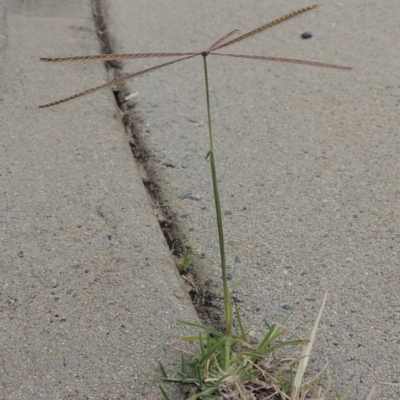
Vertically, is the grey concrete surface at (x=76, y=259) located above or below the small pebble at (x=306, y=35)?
below

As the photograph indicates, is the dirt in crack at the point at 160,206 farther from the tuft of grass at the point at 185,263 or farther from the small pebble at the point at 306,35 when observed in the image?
the small pebble at the point at 306,35

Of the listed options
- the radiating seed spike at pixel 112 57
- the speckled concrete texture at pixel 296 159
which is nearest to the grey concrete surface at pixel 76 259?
the speckled concrete texture at pixel 296 159

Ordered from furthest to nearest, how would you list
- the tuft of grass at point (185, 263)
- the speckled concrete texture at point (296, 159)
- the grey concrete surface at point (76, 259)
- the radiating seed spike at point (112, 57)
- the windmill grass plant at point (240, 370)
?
1. the tuft of grass at point (185, 263)
2. the speckled concrete texture at point (296, 159)
3. the grey concrete surface at point (76, 259)
4. the windmill grass plant at point (240, 370)
5. the radiating seed spike at point (112, 57)

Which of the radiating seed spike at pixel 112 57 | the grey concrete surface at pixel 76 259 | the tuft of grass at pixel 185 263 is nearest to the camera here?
the radiating seed spike at pixel 112 57

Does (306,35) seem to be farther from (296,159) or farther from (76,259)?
(76,259)

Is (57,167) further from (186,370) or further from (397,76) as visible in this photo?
(397,76)

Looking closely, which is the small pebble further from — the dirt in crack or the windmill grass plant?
the windmill grass plant

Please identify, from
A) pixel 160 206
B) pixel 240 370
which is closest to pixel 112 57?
pixel 240 370

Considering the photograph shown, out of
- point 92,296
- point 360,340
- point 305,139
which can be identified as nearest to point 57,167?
point 92,296
